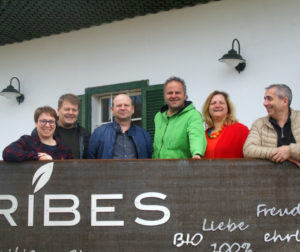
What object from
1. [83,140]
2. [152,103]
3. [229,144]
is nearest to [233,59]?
[152,103]

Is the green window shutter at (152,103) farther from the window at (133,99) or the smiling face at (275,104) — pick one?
the smiling face at (275,104)

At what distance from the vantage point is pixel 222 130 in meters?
4.34

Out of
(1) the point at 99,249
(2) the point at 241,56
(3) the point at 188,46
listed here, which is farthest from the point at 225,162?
(3) the point at 188,46

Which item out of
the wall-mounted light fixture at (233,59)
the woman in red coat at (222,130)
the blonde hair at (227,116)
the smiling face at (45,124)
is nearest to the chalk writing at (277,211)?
the woman in red coat at (222,130)

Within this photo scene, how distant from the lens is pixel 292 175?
376 cm

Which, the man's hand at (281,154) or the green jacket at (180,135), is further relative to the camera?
the green jacket at (180,135)

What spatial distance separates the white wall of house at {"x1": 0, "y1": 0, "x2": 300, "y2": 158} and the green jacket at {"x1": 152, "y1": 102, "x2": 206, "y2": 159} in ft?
5.82

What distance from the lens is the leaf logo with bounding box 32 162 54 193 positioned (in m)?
3.95

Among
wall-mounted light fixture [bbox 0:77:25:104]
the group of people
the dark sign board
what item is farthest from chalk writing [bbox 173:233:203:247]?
wall-mounted light fixture [bbox 0:77:25:104]

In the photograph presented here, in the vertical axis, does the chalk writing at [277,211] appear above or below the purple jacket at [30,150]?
below

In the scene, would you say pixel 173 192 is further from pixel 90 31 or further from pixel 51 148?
pixel 90 31

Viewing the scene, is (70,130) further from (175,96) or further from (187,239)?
(187,239)

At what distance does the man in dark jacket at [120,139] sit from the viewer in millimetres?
4316

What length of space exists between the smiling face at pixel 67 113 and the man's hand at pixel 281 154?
1.61m
